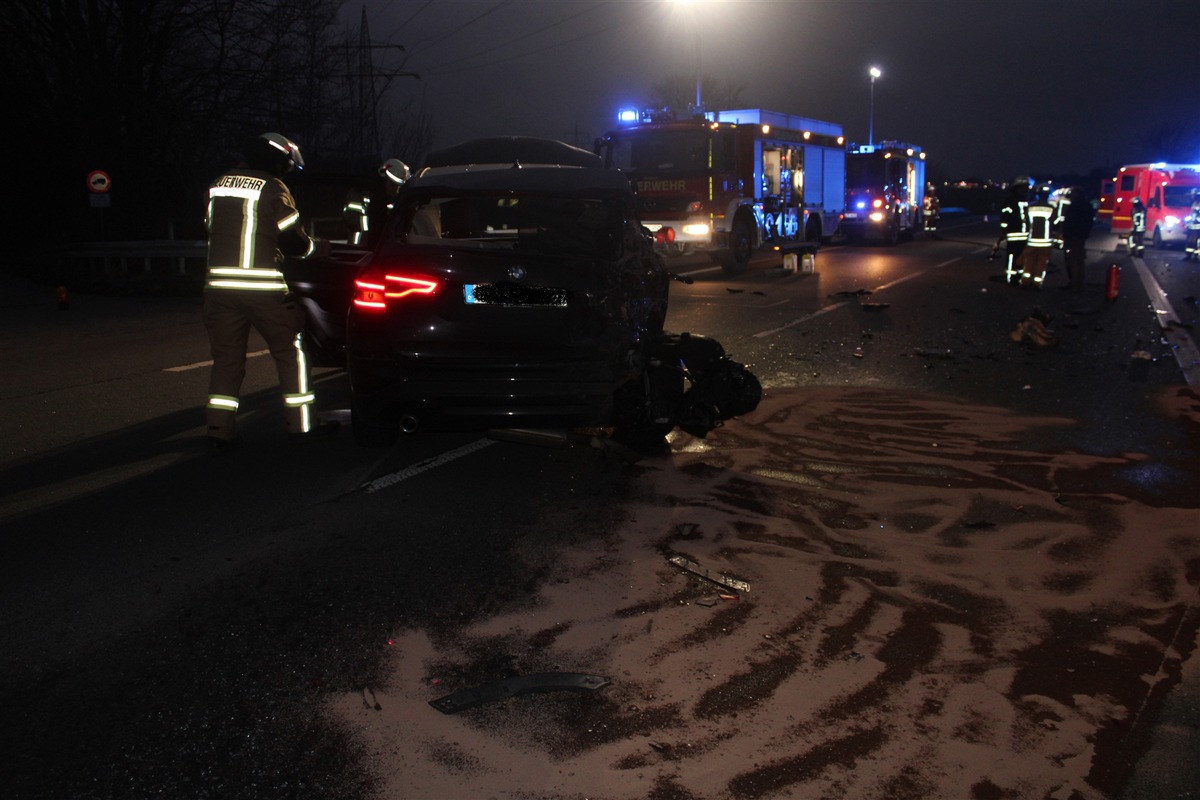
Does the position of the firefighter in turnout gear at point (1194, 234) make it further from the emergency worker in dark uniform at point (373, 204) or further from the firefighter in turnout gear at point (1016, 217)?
the emergency worker in dark uniform at point (373, 204)

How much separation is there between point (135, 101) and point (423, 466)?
75.3 ft

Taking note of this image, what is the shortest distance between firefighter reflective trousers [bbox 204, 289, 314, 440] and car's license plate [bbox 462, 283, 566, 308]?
62.0 inches

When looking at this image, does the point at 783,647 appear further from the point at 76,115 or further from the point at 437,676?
the point at 76,115

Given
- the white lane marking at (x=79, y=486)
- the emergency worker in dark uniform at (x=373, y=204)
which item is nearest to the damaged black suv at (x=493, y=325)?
the white lane marking at (x=79, y=486)

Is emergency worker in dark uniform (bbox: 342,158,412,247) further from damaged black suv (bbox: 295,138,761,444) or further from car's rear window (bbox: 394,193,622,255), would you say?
damaged black suv (bbox: 295,138,761,444)

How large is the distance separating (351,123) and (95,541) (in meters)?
29.6

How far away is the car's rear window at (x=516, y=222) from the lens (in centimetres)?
618

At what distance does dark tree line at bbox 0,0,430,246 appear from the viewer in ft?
81.4

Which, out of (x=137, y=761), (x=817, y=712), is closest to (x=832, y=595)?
(x=817, y=712)

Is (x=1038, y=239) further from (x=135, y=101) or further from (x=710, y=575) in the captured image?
(x=135, y=101)

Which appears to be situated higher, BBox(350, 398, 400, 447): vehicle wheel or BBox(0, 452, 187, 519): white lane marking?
BBox(350, 398, 400, 447): vehicle wheel

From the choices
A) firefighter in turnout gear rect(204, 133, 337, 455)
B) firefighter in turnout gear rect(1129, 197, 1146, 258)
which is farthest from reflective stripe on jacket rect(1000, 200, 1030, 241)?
firefighter in turnout gear rect(204, 133, 337, 455)

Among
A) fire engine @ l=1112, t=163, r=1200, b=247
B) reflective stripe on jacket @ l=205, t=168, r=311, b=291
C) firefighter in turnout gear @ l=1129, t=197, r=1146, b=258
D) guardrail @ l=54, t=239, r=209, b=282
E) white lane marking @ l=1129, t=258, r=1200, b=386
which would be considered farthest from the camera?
fire engine @ l=1112, t=163, r=1200, b=247

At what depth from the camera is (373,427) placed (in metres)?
6.10
